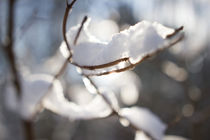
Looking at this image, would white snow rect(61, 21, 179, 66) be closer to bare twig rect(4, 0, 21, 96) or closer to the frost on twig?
the frost on twig

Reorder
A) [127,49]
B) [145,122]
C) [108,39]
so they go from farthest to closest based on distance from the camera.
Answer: [145,122] < [108,39] < [127,49]

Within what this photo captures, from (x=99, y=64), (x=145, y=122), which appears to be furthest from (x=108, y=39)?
(x=145, y=122)

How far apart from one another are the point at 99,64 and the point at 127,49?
45 millimetres

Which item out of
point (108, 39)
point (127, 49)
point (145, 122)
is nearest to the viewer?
point (127, 49)

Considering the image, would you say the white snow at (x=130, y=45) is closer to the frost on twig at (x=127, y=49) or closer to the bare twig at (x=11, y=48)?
the frost on twig at (x=127, y=49)

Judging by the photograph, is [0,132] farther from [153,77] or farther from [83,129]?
[153,77]

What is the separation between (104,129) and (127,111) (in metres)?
5.11

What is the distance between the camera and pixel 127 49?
362mm

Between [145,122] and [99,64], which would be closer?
[99,64]

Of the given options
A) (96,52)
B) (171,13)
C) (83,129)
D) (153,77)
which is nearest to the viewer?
(96,52)

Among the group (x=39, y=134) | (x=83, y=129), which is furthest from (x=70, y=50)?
(x=83, y=129)

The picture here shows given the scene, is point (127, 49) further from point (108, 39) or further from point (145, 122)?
point (145, 122)

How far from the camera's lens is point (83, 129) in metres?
5.08

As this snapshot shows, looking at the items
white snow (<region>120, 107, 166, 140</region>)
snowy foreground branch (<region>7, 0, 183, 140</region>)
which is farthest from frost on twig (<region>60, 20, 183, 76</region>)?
white snow (<region>120, 107, 166, 140</region>)
